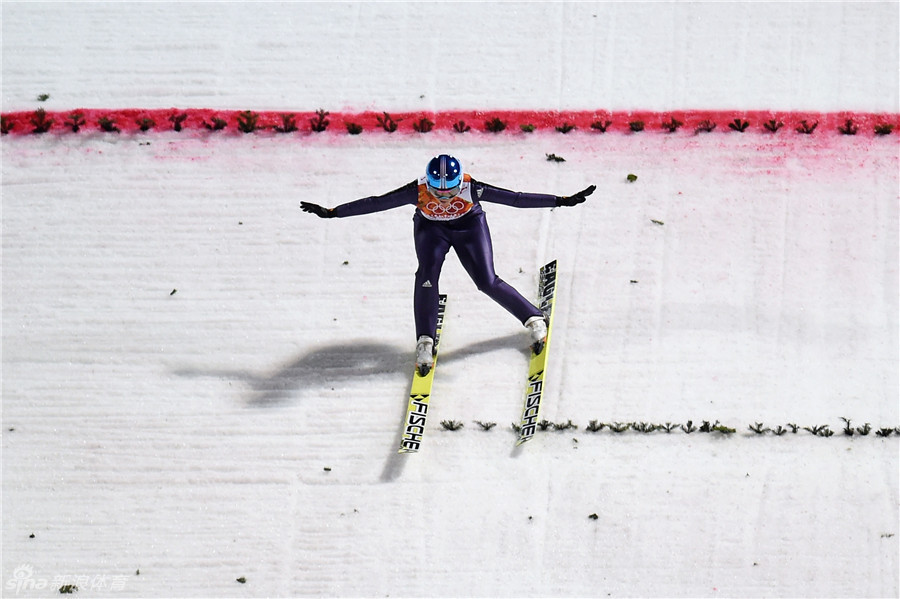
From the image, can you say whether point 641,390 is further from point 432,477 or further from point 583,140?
point 583,140

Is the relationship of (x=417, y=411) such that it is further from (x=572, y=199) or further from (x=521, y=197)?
(x=572, y=199)

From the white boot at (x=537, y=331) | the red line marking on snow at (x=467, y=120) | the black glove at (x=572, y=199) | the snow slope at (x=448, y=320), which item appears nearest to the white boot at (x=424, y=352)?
the snow slope at (x=448, y=320)

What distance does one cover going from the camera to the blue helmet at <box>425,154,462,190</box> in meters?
8.59

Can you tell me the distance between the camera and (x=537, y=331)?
30.4ft

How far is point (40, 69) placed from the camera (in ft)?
38.2

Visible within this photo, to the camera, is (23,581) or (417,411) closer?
(23,581)

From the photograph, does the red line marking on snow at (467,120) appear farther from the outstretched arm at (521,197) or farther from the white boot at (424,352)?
the white boot at (424,352)

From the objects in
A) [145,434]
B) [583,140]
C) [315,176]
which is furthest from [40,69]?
[583,140]

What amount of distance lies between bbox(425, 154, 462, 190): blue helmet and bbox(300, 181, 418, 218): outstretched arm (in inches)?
10.4

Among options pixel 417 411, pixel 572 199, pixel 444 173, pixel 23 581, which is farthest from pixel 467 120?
pixel 23 581

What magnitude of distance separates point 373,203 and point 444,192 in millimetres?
559

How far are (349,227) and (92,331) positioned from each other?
89.6 inches

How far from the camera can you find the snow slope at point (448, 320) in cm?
876

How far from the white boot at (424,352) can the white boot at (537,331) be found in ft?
2.46
